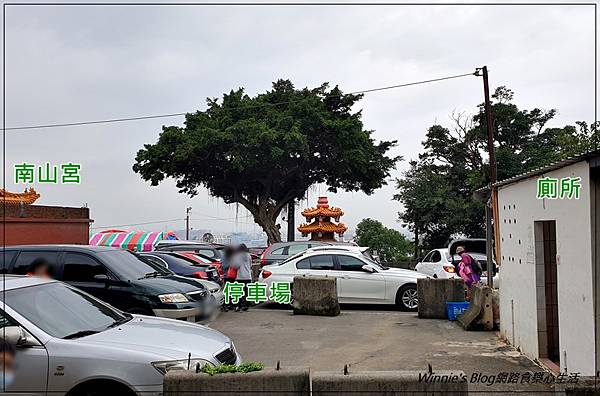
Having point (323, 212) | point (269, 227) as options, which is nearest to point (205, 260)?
point (269, 227)

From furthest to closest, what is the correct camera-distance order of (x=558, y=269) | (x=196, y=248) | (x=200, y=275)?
(x=196, y=248) → (x=200, y=275) → (x=558, y=269)

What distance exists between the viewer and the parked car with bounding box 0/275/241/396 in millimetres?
5262

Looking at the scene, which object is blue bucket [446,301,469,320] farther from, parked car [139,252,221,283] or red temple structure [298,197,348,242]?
red temple structure [298,197,348,242]

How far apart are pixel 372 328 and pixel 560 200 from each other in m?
5.62

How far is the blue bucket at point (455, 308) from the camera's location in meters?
13.0

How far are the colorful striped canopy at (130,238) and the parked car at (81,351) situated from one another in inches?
981

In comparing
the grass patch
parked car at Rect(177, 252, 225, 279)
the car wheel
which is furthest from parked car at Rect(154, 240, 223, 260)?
the grass patch

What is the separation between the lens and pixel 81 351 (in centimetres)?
532

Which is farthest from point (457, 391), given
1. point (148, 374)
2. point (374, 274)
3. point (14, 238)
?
point (14, 238)

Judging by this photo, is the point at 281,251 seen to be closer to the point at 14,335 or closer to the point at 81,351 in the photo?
the point at 81,351

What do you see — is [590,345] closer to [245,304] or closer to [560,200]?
[560,200]

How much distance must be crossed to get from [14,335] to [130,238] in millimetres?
28354

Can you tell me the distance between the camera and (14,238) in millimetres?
21484

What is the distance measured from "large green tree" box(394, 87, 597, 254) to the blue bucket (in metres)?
18.0
